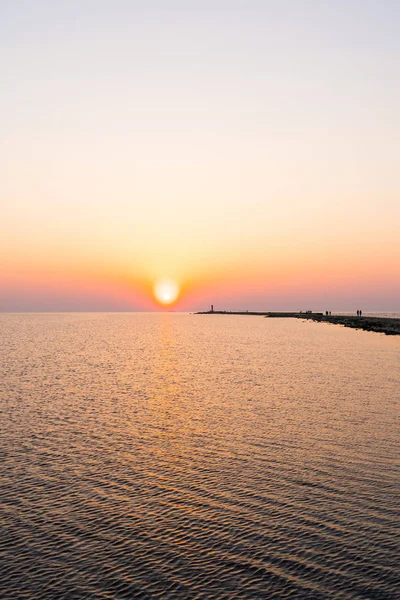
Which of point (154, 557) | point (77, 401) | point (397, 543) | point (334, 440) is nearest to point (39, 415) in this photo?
point (77, 401)

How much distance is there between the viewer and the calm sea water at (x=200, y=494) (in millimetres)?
13555

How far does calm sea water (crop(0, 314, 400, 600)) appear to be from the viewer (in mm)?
13555

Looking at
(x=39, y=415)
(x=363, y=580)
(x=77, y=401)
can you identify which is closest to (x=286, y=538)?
(x=363, y=580)

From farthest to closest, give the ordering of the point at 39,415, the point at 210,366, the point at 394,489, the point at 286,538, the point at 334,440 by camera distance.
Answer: the point at 210,366, the point at 39,415, the point at 334,440, the point at 394,489, the point at 286,538

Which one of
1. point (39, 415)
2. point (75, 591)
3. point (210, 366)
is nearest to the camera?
point (75, 591)

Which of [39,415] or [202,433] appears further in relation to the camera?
[39,415]

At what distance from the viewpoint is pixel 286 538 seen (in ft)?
51.6

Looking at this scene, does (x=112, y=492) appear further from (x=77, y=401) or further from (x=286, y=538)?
(x=77, y=401)

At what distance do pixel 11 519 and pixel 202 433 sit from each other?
13.9m

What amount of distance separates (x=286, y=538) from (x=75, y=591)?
253 inches

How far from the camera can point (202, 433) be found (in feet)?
96.5

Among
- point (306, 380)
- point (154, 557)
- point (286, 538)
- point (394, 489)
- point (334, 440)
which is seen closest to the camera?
point (154, 557)

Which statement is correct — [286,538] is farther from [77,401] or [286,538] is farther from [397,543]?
[77,401]

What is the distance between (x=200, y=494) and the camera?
64.5 feet
